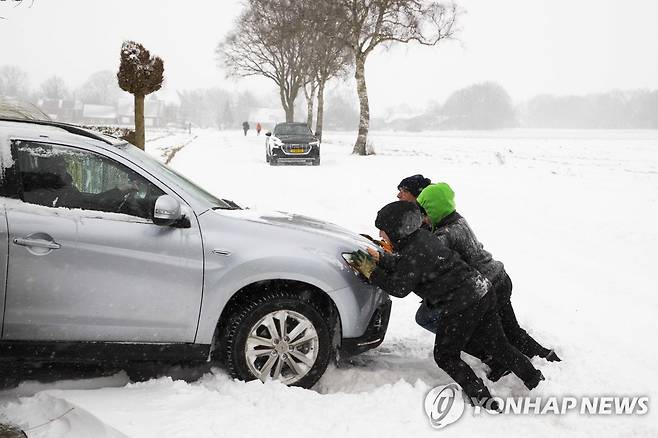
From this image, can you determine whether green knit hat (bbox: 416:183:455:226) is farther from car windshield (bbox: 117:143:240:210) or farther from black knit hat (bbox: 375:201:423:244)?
car windshield (bbox: 117:143:240:210)

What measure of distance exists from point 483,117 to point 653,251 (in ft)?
465

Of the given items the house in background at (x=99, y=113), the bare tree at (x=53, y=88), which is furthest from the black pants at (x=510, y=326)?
the bare tree at (x=53, y=88)

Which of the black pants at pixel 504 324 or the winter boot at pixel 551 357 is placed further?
the winter boot at pixel 551 357

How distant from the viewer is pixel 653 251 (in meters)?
8.79

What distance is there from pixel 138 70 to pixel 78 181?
7.68 metres

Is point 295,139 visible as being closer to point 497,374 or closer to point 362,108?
point 362,108

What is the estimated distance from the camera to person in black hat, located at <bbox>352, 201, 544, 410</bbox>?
145 inches

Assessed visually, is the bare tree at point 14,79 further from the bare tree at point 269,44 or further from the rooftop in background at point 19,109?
the rooftop in background at point 19,109

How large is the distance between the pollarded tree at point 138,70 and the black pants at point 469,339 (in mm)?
8881

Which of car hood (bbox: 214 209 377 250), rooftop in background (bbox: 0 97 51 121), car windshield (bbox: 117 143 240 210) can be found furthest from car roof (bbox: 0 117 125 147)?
rooftop in background (bbox: 0 97 51 121)

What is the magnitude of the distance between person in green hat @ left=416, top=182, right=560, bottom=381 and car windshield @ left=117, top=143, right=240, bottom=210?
153cm

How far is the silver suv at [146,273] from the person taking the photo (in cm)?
332

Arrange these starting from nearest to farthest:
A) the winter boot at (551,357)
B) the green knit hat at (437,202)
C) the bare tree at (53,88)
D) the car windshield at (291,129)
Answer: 1. the green knit hat at (437,202)
2. the winter boot at (551,357)
3. the car windshield at (291,129)
4. the bare tree at (53,88)

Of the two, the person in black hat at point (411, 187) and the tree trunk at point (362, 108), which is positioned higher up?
the tree trunk at point (362, 108)
